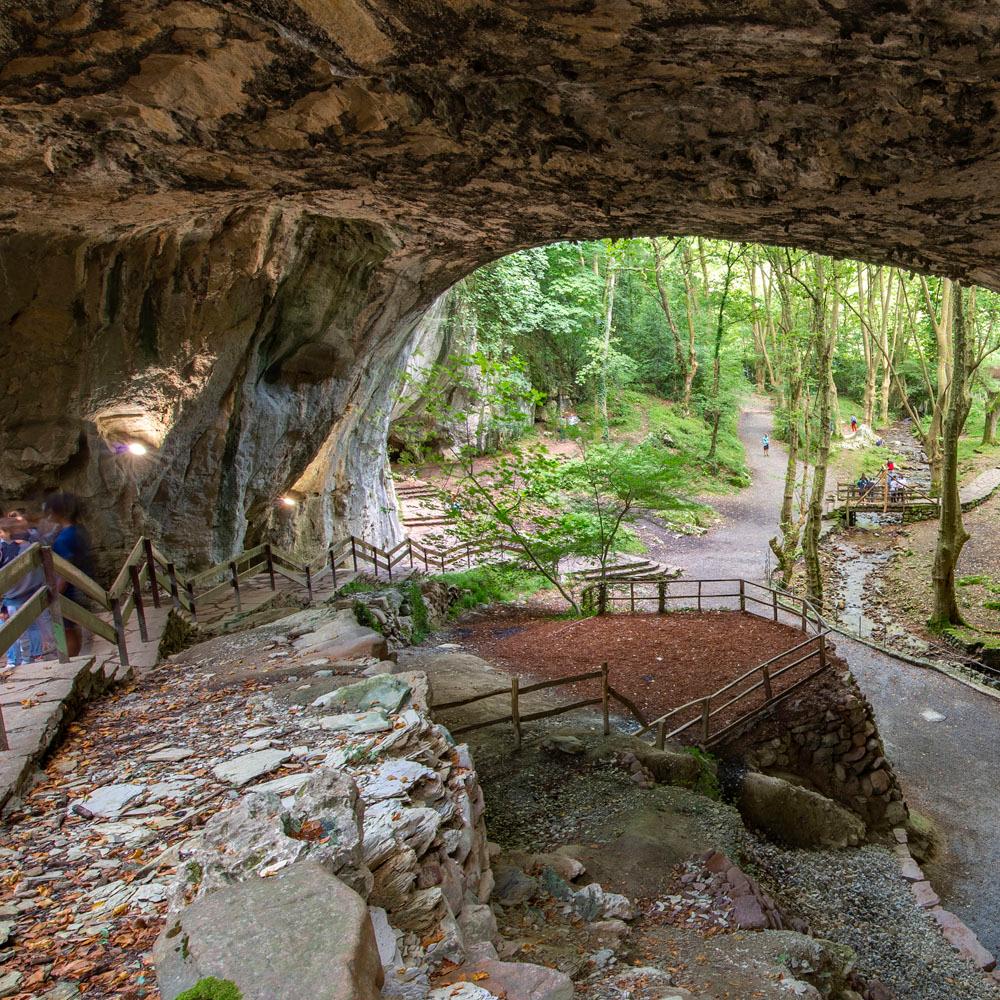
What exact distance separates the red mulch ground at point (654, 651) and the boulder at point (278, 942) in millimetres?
7265

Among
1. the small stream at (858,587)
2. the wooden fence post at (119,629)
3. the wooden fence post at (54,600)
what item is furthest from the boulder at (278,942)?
the small stream at (858,587)

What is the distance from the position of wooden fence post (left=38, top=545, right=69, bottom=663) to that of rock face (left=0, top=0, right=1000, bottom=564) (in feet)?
10.9

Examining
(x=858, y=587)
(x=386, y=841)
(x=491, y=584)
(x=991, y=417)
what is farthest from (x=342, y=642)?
(x=991, y=417)

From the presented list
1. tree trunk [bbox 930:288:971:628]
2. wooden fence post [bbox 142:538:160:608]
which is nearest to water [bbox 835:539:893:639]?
tree trunk [bbox 930:288:971:628]

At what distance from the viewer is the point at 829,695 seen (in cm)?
902

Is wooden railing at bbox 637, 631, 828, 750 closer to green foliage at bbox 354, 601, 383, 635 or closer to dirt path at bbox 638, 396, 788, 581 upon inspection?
green foliage at bbox 354, 601, 383, 635

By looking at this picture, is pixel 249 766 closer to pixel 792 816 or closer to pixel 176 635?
pixel 176 635

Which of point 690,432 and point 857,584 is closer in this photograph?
point 857,584

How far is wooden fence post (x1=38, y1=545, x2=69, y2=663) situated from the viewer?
4.75 metres

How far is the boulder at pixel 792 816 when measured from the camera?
7.13 meters

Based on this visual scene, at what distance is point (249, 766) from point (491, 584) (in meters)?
12.6

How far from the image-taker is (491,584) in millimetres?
16281

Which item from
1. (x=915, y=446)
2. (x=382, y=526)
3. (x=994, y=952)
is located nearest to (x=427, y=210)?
(x=994, y=952)

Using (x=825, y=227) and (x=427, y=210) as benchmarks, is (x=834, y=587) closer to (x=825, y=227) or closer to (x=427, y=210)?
(x=825, y=227)
